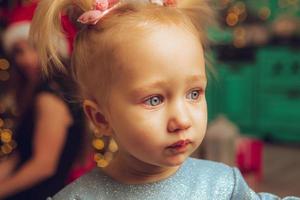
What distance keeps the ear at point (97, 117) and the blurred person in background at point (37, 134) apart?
75cm

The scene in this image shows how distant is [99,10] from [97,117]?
0.56ft

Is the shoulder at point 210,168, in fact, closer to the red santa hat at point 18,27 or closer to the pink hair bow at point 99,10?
the pink hair bow at point 99,10

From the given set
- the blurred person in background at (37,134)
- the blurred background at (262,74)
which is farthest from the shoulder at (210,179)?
the blurred background at (262,74)

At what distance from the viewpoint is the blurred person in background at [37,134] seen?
5.59 feet

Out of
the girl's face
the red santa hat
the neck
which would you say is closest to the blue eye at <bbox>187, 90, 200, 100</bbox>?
the girl's face

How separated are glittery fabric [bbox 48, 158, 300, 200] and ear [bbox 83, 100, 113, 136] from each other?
0.07m

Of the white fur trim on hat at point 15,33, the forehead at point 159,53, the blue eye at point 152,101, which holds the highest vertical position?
the forehead at point 159,53

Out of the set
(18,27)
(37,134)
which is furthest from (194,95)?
(18,27)

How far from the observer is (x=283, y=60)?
4.42 metres

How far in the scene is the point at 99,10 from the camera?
33.5 inches

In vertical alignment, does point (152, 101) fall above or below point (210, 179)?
above

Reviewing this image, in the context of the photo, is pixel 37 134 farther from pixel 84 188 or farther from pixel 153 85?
pixel 153 85

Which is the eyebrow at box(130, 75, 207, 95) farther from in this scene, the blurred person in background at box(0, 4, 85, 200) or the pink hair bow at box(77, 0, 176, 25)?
the blurred person in background at box(0, 4, 85, 200)

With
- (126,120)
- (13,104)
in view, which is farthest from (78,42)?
A: (13,104)
